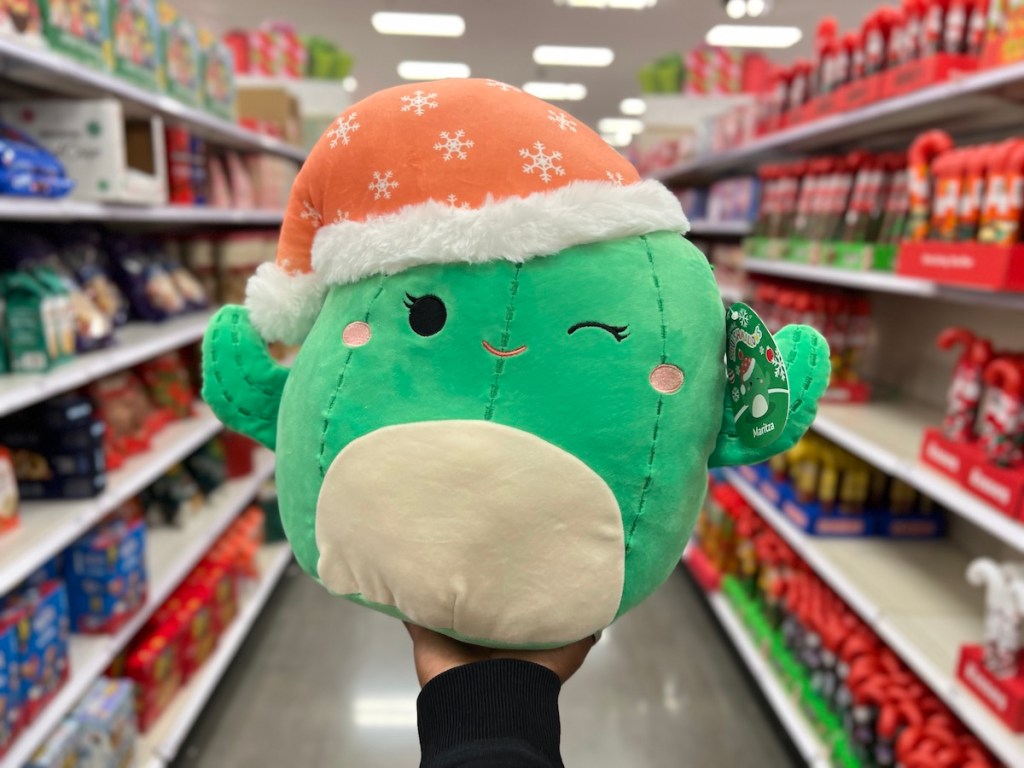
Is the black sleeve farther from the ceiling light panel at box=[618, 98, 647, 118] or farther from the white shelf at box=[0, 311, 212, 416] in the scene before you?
the ceiling light panel at box=[618, 98, 647, 118]

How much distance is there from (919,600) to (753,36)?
5708 millimetres

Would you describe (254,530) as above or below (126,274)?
below

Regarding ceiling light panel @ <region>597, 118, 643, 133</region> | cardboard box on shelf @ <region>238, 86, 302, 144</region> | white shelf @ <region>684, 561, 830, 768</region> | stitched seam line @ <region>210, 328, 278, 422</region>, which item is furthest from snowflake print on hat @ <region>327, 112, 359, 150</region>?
ceiling light panel @ <region>597, 118, 643, 133</region>

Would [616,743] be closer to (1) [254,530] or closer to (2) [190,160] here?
(1) [254,530]

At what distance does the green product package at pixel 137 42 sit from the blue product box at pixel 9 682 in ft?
4.24

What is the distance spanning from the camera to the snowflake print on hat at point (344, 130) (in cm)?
67

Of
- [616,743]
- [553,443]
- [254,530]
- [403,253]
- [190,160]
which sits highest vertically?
[190,160]

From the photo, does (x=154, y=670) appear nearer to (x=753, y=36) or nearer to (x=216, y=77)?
(x=216, y=77)

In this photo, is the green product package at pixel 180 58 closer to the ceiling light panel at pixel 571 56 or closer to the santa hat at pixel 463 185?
the santa hat at pixel 463 185

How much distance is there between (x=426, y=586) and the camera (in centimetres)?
60

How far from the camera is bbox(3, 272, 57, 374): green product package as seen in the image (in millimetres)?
1571

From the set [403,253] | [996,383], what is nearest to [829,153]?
[996,383]

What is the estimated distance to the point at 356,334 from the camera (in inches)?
25.9

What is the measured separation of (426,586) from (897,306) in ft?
7.92
